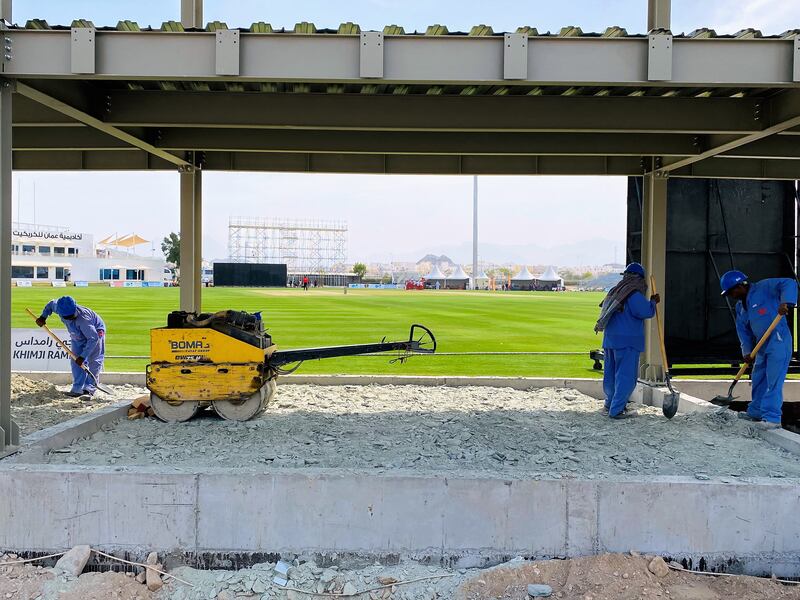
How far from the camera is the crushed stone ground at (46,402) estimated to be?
7.26 meters

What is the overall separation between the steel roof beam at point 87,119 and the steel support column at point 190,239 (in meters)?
0.27

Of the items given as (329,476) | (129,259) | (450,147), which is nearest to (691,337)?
(450,147)

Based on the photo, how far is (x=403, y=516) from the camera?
14.1 ft

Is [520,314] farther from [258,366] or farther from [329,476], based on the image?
[329,476]

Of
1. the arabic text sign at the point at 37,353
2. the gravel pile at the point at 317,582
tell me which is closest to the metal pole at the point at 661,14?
the gravel pile at the point at 317,582

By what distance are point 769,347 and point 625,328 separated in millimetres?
1521

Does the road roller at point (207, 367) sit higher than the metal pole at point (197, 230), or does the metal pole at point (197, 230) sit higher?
the metal pole at point (197, 230)

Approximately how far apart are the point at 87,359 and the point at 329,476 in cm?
607

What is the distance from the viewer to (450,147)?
7.88m

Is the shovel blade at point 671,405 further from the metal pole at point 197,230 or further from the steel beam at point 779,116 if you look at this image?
the metal pole at point 197,230

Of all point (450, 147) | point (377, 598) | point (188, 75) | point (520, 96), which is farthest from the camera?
point (450, 147)

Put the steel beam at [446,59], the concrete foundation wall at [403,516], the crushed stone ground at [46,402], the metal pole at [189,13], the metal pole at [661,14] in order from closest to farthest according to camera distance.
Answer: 1. the concrete foundation wall at [403,516]
2. the steel beam at [446,59]
3. the crushed stone ground at [46,402]
4. the metal pole at [661,14]
5. the metal pole at [189,13]

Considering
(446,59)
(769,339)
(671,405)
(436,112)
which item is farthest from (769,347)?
(446,59)

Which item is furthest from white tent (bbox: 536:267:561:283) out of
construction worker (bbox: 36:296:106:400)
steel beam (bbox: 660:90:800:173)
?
construction worker (bbox: 36:296:106:400)
